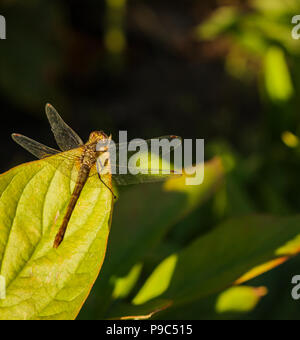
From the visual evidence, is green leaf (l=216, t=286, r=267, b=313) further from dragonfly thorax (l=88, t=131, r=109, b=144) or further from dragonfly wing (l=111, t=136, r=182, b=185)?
dragonfly thorax (l=88, t=131, r=109, b=144)

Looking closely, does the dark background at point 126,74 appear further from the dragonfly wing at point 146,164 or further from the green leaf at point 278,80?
the dragonfly wing at point 146,164

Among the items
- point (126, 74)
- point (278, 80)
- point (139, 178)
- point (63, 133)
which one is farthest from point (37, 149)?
point (126, 74)

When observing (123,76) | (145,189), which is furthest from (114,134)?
(145,189)

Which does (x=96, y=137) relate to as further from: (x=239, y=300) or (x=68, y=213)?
(x=239, y=300)

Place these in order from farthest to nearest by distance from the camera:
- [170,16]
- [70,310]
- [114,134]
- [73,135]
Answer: [170,16] → [114,134] → [73,135] → [70,310]
